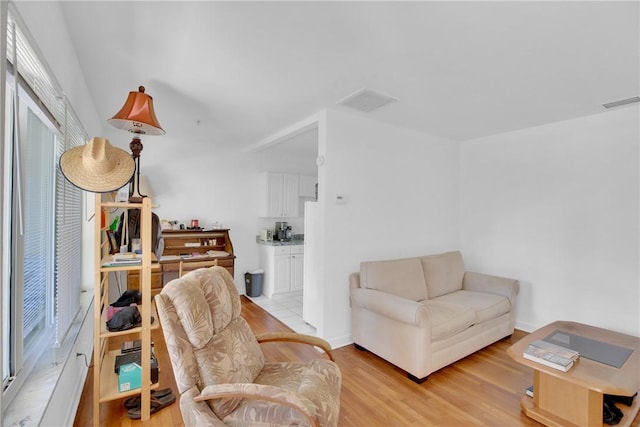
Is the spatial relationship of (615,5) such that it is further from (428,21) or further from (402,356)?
(402,356)

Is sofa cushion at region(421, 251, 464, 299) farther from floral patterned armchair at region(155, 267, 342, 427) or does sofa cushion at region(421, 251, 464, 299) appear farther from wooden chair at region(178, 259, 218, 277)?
wooden chair at region(178, 259, 218, 277)

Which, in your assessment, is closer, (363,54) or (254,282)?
(363,54)

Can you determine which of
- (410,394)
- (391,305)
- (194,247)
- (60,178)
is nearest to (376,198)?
(391,305)

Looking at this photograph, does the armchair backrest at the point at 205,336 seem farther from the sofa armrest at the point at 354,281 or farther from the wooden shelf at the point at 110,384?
the sofa armrest at the point at 354,281

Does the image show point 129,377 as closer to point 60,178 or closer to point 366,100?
point 60,178

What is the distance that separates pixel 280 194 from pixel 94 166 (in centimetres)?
370

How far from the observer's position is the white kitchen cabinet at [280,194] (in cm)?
508

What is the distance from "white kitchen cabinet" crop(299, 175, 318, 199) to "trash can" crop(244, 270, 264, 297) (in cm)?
164

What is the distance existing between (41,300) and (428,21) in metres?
2.67

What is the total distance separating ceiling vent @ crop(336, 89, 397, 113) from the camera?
2648mm

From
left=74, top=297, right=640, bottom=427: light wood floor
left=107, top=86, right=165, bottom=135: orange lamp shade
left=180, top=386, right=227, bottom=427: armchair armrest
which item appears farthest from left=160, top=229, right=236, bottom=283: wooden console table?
left=180, top=386, right=227, bottom=427: armchair armrest

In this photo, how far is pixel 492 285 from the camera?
3.44 m

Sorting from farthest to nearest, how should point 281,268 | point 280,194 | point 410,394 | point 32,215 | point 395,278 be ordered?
point 280,194, point 281,268, point 395,278, point 410,394, point 32,215

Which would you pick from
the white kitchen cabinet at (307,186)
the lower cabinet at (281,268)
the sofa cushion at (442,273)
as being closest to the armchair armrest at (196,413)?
the sofa cushion at (442,273)
